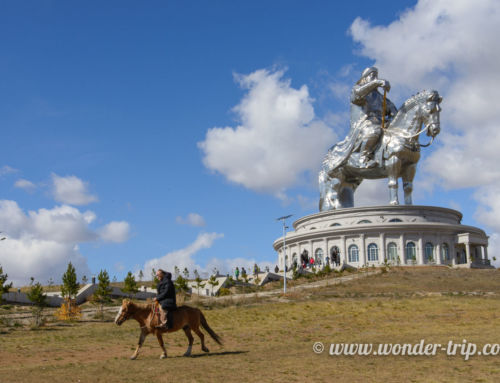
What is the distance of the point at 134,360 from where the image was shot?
14.9m

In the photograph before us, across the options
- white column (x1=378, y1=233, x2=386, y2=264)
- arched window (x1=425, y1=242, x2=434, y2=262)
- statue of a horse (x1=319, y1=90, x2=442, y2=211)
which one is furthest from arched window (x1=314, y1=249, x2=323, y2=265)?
arched window (x1=425, y1=242, x2=434, y2=262)

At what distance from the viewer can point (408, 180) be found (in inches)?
2140

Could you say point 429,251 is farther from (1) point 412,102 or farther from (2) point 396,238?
(1) point 412,102

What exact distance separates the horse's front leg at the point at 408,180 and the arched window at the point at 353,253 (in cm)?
669

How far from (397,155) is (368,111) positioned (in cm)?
604

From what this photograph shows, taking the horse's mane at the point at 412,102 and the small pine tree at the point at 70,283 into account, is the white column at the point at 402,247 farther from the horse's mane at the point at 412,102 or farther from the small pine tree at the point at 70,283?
the small pine tree at the point at 70,283

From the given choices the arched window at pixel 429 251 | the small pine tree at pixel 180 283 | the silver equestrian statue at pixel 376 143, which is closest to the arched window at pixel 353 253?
the silver equestrian statue at pixel 376 143

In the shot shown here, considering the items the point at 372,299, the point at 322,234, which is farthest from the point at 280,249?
the point at 372,299

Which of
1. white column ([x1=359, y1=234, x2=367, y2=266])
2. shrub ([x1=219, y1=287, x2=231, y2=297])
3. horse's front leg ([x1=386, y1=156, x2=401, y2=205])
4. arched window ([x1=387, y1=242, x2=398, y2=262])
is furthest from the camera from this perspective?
white column ([x1=359, y1=234, x2=367, y2=266])

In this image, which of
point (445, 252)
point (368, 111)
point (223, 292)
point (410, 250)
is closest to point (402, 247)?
point (410, 250)

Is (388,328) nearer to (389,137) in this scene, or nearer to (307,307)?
(307,307)

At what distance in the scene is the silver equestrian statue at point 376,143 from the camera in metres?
52.0

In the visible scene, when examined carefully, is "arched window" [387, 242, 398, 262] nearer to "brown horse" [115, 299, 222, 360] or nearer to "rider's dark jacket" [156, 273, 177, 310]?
"brown horse" [115, 299, 222, 360]

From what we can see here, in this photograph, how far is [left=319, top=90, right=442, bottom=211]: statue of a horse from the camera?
51219 millimetres
